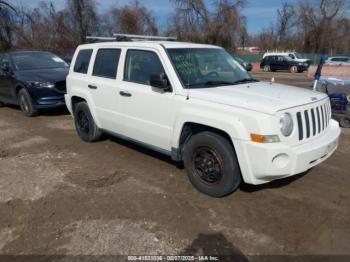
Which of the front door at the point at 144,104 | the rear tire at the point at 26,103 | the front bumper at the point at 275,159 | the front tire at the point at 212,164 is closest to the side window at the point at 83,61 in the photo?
the front door at the point at 144,104

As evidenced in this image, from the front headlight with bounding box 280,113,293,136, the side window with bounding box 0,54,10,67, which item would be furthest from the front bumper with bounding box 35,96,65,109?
the front headlight with bounding box 280,113,293,136

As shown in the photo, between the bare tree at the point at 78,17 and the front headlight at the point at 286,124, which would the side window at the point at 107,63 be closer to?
the front headlight at the point at 286,124

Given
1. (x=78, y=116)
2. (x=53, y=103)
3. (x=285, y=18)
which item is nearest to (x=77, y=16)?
(x=53, y=103)

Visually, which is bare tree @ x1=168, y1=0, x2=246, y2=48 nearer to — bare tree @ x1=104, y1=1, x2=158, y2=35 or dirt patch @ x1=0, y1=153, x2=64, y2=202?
bare tree @ x1=104, y1=1, x2=158, y2=35

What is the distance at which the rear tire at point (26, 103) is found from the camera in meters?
9.32

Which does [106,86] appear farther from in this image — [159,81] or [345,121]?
[345,121]

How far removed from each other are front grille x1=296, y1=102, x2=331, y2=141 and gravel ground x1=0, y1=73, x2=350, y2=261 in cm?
A: 82

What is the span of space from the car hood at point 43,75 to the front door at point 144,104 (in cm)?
444

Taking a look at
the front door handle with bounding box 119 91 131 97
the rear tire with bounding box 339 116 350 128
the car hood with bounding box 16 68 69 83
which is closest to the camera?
the front door handle with bounding box 119 91 131 97

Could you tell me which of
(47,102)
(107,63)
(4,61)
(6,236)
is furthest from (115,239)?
(4,61)

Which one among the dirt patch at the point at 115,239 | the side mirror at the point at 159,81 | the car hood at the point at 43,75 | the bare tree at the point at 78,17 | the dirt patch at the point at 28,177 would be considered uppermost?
the bare tree at the point at 78,17

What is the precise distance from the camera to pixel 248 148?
3.92 metres

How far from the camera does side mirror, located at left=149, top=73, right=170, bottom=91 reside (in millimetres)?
4637

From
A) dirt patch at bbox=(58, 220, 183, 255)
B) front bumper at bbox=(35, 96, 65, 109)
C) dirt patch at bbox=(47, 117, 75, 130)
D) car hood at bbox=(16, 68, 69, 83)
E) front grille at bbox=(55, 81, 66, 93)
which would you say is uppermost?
car hood at bbox=(16, 68, 69, 83)
